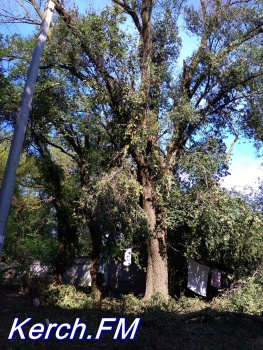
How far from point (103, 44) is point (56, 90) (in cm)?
231

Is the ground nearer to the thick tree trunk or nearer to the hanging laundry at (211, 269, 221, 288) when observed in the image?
the thick tree trunk

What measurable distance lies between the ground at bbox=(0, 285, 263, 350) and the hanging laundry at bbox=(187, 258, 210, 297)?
4.17 meters

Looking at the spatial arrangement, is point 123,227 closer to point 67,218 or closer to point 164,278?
point 164,278

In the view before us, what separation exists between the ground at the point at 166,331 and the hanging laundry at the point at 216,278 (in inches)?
182

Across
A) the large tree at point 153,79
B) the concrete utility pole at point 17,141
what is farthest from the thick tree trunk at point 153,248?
the concrete utility pole at point 17,141

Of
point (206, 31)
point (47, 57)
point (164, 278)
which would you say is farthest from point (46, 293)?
point (206, 31)

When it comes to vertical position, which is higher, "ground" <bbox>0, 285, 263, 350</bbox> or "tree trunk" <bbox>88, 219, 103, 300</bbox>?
"tree trunk" <bbox>88, 219, 103, 300</bbox>

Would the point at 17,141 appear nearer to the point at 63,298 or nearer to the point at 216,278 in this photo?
the point at 63,298

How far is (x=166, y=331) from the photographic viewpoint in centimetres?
737

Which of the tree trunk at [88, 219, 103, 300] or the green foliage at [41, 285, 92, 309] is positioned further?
the tree trunk at [88, 219, 103, 300]

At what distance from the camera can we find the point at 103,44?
11.5 m

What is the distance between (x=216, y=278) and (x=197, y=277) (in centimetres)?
70

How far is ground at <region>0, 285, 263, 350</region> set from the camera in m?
6.27

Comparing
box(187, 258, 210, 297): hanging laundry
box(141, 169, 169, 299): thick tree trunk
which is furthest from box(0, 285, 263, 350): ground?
box(187, 258, 210, 297): hanging laundry
